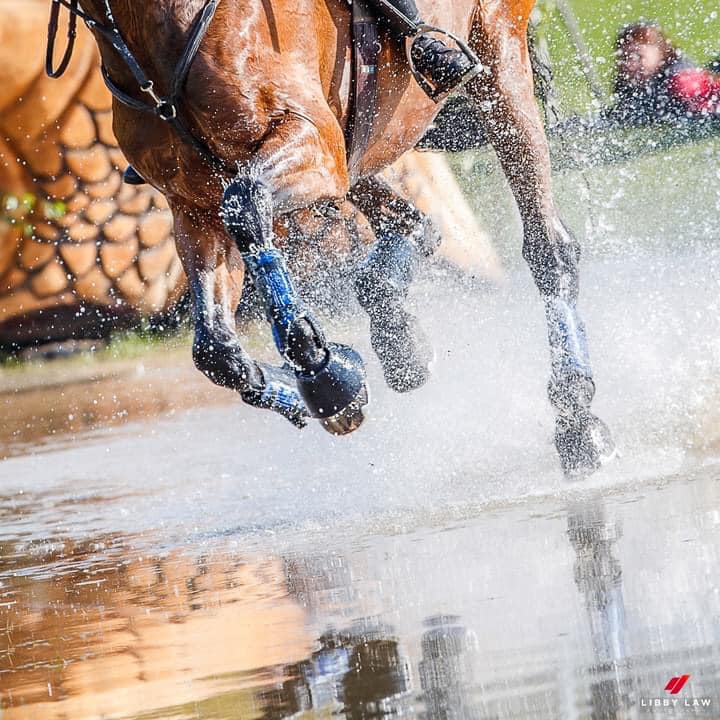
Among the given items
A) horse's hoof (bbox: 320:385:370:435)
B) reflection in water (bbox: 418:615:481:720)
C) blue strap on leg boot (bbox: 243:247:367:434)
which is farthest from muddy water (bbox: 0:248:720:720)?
blue strap on leg boot (bbox: 243:247:367:434)

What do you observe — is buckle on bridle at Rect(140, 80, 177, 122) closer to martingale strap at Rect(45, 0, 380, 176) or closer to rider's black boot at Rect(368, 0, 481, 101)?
martingale strap at Rect(45, 0, 380, 176)

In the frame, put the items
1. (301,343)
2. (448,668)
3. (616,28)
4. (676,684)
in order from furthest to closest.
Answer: (616,28) < (301,343) < (448,668) < (676,684)

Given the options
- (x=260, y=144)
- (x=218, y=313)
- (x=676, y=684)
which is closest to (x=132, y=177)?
(x=218, y=313)

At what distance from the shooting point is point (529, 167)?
A: 644cm

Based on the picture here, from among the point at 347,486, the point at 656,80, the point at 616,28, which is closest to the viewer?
the point at 347,486

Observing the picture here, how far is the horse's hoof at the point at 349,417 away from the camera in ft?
15.7

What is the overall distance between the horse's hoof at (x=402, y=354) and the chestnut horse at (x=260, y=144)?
2.21 ft

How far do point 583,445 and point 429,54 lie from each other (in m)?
1.51

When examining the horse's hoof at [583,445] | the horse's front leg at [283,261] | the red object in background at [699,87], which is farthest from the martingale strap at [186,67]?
the red object in background at [699,87]

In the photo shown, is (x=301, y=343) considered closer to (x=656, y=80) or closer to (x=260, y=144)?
(x=260, y=144)

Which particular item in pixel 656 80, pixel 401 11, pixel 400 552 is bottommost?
pixel 400 552

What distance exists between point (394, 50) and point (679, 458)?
1.74 m

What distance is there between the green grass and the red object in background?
280 centimetres

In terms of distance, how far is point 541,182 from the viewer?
21.2 feet
